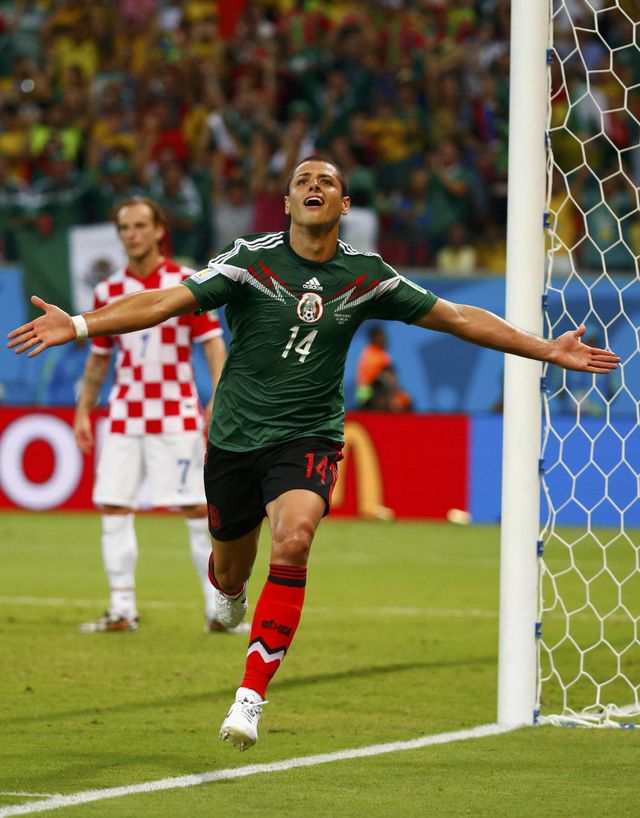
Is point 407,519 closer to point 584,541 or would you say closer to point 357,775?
point 584,541

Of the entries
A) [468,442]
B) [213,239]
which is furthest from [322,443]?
[213,239]

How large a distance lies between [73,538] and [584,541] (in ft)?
15.9

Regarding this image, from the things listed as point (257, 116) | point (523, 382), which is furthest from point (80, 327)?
point (257, 116)

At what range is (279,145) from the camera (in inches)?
719

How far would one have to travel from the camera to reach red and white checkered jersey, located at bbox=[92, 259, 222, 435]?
8555 mm

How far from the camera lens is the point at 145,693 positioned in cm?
678

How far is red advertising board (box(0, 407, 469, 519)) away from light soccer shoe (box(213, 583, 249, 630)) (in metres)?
8.81

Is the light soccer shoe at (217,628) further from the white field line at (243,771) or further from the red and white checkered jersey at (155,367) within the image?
the white field line at (243,771)

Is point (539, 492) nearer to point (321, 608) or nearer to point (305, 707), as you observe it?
point (305, 707)

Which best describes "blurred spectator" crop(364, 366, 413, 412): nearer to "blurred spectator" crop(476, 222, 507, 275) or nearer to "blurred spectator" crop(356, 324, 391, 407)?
"blurred spectator" crop(356, 324, 391, 407)

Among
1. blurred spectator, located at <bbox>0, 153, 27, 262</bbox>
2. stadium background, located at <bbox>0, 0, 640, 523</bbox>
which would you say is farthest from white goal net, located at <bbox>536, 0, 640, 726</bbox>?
blurred spectator, located at <bbox>0, 153, 27, 262</bbox>

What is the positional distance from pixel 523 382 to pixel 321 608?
4022mm

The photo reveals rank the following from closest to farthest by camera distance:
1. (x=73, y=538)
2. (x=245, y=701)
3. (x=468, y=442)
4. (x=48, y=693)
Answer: (x=245, y=701) → (x=48, y=693) → (x=73, y=538) → (x=468, y=442)

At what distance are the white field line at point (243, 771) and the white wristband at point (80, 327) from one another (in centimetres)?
150
